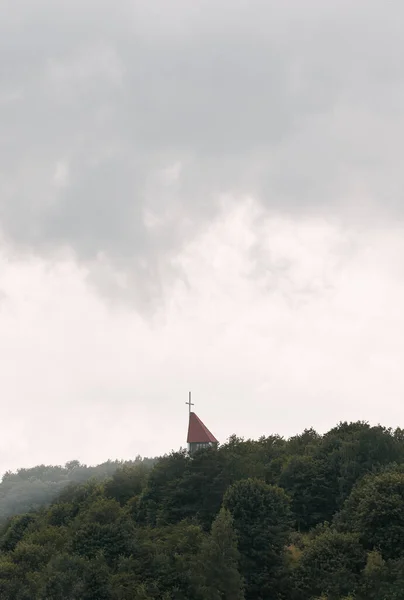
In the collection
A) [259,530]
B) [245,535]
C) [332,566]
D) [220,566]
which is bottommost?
[332,566]

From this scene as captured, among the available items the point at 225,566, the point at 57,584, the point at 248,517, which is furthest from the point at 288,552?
the point at 57,584

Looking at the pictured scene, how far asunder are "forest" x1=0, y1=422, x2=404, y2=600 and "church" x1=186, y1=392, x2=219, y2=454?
11165mm

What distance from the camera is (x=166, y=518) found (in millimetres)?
94750

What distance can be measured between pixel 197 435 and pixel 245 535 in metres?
44.8

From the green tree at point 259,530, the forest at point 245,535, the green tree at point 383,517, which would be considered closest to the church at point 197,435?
the forest at point 245,535

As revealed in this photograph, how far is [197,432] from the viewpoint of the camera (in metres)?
122

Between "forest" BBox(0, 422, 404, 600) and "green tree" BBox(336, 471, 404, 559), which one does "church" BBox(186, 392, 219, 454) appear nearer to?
"forest" BBox(0, 422, 404, 600)

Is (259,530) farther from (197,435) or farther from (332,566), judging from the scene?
(197,435)

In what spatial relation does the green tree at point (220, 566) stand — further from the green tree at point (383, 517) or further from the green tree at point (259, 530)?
the green tree at point (383, 517)

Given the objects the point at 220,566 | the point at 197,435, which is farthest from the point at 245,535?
the point at 197,435

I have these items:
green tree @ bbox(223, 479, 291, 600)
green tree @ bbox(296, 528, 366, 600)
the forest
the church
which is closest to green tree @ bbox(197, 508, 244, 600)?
the forest

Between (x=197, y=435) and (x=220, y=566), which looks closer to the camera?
(x=220, y=566)

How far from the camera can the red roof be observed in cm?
12094

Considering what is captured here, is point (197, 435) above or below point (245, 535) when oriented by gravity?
above
